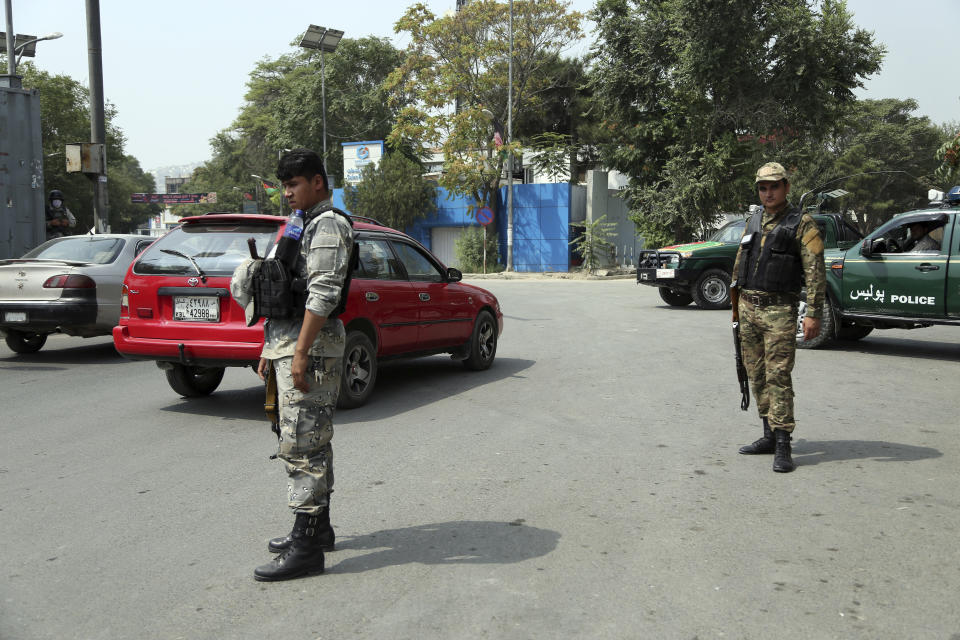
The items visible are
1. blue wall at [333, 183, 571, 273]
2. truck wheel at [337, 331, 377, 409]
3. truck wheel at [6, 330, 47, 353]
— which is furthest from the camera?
blue wall at [333, 183, 571, 273]

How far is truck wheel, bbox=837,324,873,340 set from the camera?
1216cm

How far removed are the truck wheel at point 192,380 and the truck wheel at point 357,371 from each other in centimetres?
157

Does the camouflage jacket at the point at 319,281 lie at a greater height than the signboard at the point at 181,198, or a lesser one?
lesser

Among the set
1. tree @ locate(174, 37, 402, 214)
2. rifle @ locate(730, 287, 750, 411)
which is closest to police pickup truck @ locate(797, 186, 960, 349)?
rifle @ locate(730, 287, 750, 411)

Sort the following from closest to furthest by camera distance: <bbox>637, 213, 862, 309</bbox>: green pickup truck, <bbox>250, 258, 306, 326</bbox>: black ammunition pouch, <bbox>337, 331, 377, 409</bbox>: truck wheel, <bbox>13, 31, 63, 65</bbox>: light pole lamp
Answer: <bbox>250, 258, 306, 326</bbox>: black ammunition pouch, <bbox>337, 331, 377, 409</bbox>: truck wheel, <bbox>637, 213, 862, 309</bbox>: green pickup truck, <bbox>13, 31, 63, 65</bbox>: light pole lamp

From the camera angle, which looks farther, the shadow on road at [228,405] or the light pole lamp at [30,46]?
the light pole lamp at [30,46]

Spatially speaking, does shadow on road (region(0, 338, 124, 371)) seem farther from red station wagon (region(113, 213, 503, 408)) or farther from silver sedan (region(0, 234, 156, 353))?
red station wagon (region(113, 213, 503, 408))

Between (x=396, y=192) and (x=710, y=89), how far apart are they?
15.6 meters

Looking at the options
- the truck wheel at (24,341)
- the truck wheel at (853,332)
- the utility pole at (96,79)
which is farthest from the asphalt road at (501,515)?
the utility pole at (96,79)

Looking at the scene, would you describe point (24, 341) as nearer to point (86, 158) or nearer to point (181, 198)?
point (86, 158)

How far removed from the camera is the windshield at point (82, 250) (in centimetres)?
1068

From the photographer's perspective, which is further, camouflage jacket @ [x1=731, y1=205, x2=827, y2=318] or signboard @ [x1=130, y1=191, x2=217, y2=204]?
signboard @ [x1=130, y1=191, x2=217, y2=204]

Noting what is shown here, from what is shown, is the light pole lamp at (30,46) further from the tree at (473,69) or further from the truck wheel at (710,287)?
the truck wheel at (710,287)

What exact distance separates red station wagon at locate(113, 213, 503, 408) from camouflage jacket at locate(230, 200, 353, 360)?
2967mm
